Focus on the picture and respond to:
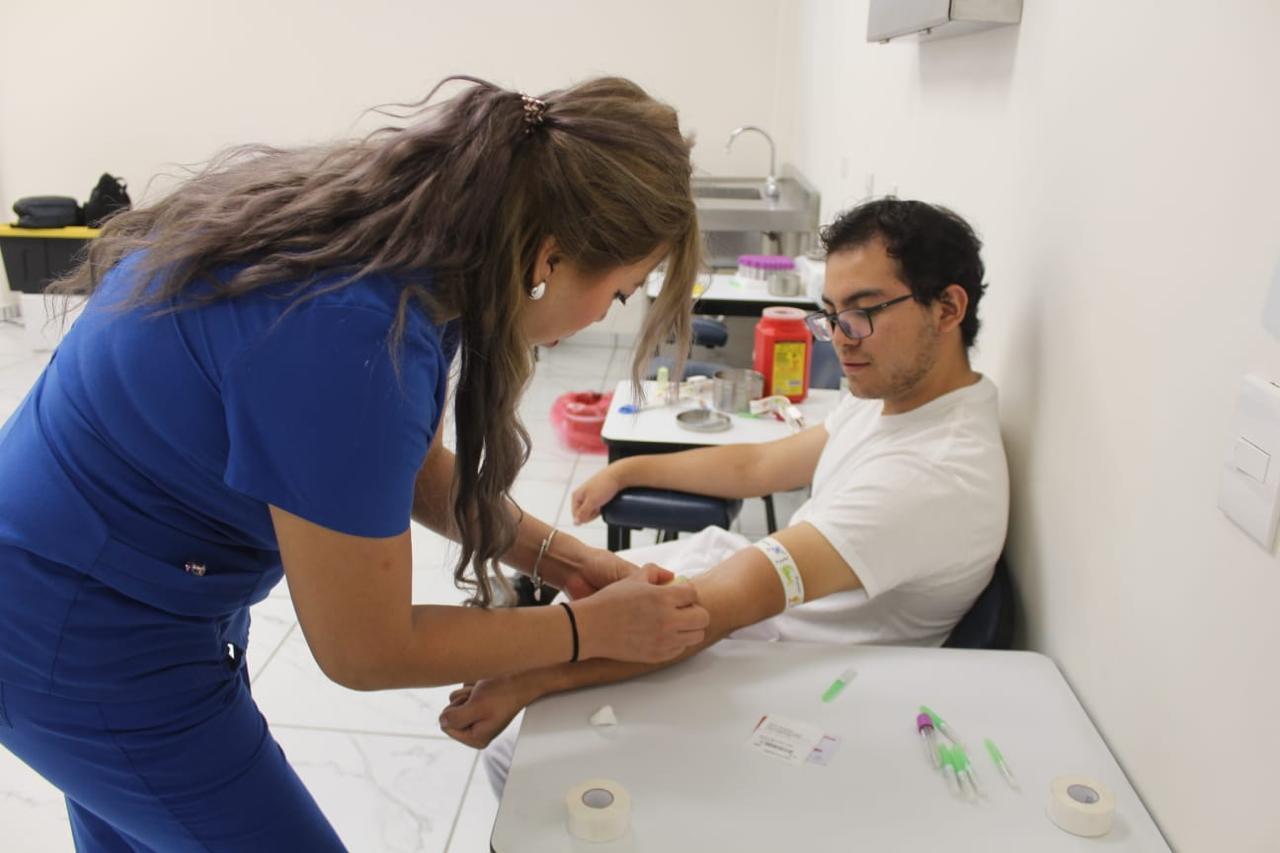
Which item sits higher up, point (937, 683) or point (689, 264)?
point (689, 264)

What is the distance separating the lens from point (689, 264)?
3.56 feet

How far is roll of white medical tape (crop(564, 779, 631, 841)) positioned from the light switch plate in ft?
2.12

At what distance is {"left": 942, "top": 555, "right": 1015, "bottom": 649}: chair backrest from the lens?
1.43 m

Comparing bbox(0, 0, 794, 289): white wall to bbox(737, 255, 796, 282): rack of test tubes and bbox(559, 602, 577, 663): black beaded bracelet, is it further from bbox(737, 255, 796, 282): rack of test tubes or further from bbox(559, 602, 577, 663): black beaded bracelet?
bbox(559, 602, 577, 663): black beaded bracelet

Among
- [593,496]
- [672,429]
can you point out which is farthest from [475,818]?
[672,429]

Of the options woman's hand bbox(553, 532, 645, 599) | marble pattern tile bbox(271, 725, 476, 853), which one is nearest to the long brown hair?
woman's hand bbox(553, 532, 645, 599)

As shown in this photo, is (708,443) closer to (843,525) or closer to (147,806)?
(843,525)

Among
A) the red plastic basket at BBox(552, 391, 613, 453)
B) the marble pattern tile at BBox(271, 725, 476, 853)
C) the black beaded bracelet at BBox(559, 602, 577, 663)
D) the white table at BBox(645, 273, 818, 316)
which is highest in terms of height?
the black beaded bracelet at BBox(559, 602, 577, 663)

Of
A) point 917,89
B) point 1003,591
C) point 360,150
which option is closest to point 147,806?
point 360,150

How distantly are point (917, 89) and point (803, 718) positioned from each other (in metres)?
1.73

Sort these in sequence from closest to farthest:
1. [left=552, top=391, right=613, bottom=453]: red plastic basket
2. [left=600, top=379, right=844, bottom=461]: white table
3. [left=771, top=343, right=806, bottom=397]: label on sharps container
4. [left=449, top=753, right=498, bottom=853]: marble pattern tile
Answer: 1. [left=449, top=753, right=498, bottom=853]: marble pattern tile
2. [left=600, top=379, right=844, bottom=461]: white table
3. [left=771, top=343, right=806, bottom=397]: label on sharps container
4. [left=552, top=391, right=613, bottom=453]: red plastic basket

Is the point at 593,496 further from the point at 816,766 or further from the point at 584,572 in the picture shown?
the point at 816,766

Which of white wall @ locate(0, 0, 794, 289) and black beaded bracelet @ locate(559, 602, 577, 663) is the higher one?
white wall @ locate(0, 0, 794, 289)

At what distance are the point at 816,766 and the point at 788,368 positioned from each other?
140 cm
